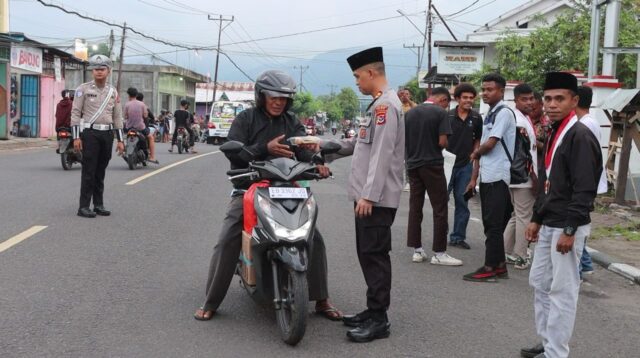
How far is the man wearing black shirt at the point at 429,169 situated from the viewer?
6988 mm

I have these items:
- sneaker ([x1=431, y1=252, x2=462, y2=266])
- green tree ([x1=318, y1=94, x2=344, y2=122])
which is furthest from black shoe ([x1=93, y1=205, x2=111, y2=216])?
green tree ([x1=318, y1=94, x2=344, y2=122])

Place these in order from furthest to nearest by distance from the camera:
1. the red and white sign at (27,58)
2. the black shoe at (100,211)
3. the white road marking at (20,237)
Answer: the red and white sign at (27,58) < the black shoe at (100,211) < the white road marking at (20,237)

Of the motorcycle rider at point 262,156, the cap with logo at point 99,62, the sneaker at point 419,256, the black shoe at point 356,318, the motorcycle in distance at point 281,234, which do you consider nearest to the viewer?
the motorcycle in distance at point 281,234

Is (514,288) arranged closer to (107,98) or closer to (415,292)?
(415,292)

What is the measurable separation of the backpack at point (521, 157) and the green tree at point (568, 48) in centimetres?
1337

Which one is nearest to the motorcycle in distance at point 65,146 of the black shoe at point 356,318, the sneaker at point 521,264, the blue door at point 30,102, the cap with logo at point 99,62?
the cap with logo at point 99,62

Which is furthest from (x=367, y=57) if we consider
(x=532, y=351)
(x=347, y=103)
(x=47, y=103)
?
(x=347, y=103)

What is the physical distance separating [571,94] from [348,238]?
14.6ft

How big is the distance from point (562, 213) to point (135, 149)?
Answer: 40.1 ft

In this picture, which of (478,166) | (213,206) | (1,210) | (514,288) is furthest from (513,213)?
(1,210)

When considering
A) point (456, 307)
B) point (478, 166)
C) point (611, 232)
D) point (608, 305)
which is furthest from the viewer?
point (611, 232)

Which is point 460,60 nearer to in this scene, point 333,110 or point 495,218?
point 495,218

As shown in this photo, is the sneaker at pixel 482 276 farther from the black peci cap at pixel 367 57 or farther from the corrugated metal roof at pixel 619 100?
the corrugated metal roof at pixel 619 100

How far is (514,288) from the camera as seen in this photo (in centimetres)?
616
